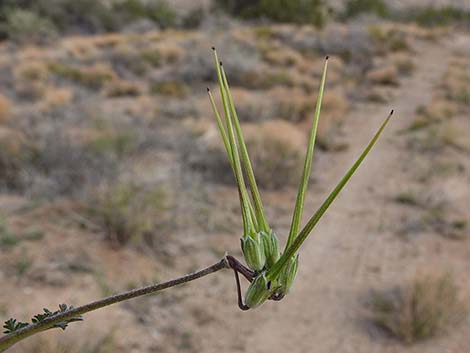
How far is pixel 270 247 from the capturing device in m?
0.68

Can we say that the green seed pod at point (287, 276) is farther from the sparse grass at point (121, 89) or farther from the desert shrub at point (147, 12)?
the desert shrub at point (147, 12)

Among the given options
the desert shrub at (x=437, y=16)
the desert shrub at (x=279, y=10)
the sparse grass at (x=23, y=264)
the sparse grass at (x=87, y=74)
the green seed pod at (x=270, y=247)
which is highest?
the green seed pod at (x=270, y=247)

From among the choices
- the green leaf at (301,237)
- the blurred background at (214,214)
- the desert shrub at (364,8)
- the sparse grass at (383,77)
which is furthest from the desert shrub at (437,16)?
the green leaf at (301,237)

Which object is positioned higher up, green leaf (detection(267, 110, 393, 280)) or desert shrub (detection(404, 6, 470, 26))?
green leaf (detection(267, 110, 393, 280))

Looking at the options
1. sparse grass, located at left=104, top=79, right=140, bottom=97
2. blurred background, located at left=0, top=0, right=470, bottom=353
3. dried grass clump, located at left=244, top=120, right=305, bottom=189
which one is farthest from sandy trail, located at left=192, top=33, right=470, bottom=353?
sparse grass, located at left=104, top=79, right=140, bottom=97

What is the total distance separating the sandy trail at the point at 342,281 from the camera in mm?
4023

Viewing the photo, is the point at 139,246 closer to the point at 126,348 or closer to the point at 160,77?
the point at 126,348

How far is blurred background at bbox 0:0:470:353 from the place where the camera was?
13.2 ft

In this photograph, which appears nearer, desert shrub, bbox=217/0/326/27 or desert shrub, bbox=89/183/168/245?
desert shrub, bbox=89/183/168/245

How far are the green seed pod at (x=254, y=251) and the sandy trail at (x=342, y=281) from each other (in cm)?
351

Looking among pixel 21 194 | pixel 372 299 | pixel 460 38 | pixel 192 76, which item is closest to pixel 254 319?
pixel 372 299

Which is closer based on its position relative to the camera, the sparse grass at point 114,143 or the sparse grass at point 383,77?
the sparse grass at point 114,143

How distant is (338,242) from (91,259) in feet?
9.64

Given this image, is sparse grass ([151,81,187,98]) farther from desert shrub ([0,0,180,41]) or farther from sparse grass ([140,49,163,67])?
desert shrub ([0,0,180,41])
